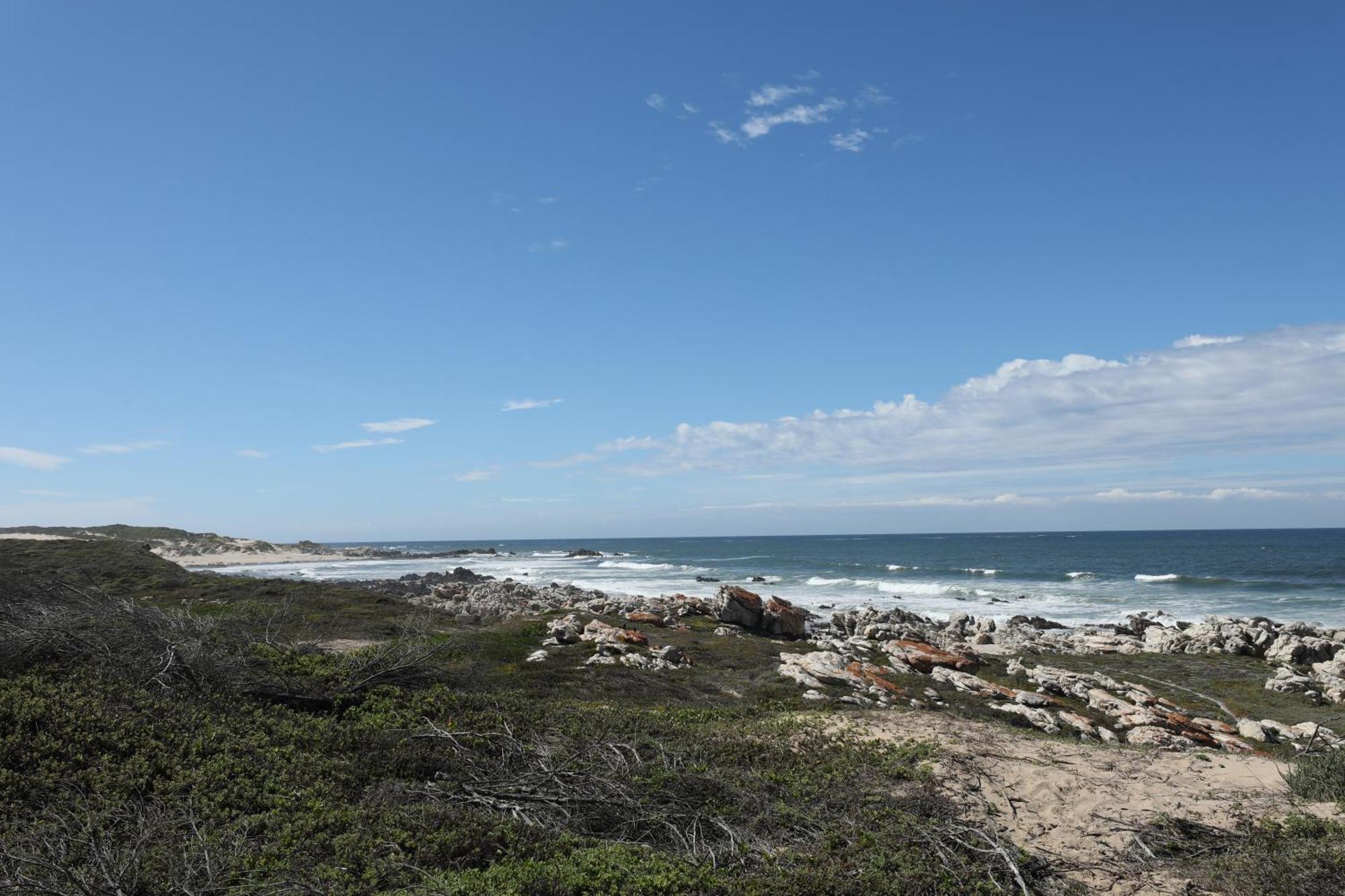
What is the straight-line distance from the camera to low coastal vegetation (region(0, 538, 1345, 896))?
6.53m

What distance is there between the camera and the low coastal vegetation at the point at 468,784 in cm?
653

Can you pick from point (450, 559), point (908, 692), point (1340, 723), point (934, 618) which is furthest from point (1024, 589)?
point (450, 559)

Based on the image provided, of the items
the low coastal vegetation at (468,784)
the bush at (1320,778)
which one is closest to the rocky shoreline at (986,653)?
the bush at (1320,778)

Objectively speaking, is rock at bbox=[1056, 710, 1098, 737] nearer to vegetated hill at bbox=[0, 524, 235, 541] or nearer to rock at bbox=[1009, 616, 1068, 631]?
rock at bbox=[1009, 616, 1068, 631]

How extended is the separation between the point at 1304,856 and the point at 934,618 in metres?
32.6

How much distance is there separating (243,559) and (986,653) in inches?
3265

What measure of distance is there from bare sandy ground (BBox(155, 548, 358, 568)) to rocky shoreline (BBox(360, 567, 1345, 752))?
44832mm

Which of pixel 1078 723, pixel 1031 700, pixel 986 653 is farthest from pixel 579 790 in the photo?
pixel 986 653

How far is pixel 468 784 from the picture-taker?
28.4 feet

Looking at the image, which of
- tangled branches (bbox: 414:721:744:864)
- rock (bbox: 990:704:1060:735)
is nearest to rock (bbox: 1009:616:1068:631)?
rock (bbox: 990:704:1060:735)

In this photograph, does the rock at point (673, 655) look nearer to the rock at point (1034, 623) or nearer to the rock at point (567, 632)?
the rock at point (567, 632)

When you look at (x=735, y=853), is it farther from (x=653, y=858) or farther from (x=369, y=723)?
(x=369, y=723)

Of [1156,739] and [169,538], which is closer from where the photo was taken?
[1156,739]

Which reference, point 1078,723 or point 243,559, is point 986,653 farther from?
point 243,559
